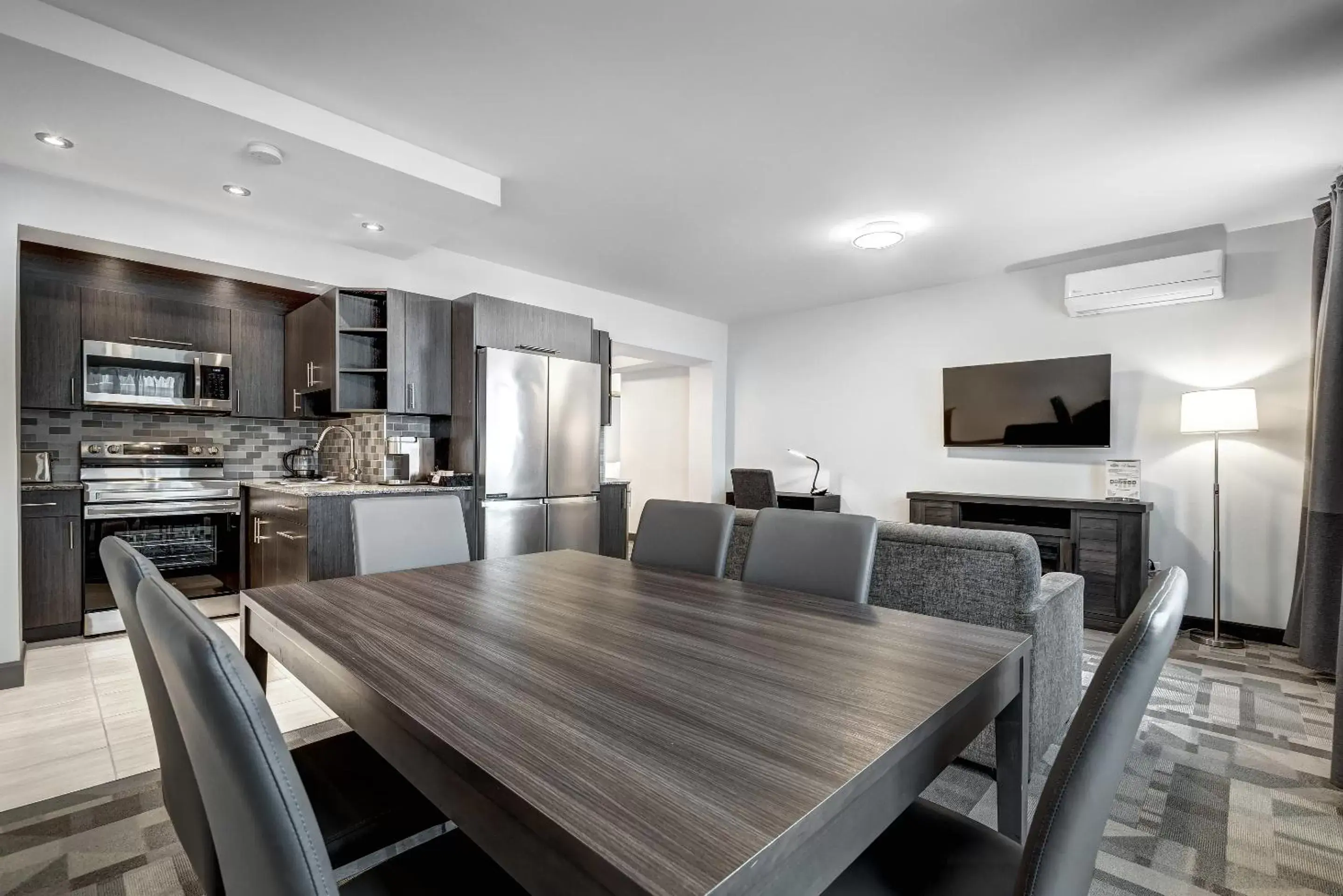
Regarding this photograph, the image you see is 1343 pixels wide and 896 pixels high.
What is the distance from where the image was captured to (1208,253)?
3.85 m

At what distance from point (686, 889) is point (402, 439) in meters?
4.08

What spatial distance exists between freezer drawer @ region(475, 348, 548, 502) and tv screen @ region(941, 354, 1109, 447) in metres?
3.35

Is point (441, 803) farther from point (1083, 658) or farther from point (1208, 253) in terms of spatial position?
point (1208, 253)

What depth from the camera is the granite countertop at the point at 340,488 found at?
340 cm

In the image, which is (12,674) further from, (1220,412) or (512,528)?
(1220,412)

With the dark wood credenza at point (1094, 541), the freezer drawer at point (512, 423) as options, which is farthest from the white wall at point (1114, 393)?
the freezer drawer at point (512, 423)

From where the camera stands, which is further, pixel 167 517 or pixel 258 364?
pixel 258 364

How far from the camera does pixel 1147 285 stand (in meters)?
4.09

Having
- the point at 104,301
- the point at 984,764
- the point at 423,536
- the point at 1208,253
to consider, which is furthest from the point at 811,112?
the point at 104,301

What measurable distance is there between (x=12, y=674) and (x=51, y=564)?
32.0 inches

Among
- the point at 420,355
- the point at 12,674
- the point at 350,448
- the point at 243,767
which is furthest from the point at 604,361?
the point at 243,767

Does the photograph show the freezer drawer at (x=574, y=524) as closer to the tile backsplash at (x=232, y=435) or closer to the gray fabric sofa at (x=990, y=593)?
the tile backsplash at (x=232, y=435)

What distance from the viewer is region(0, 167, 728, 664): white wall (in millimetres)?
2842

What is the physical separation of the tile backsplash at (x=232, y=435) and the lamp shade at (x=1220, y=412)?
198 inches
